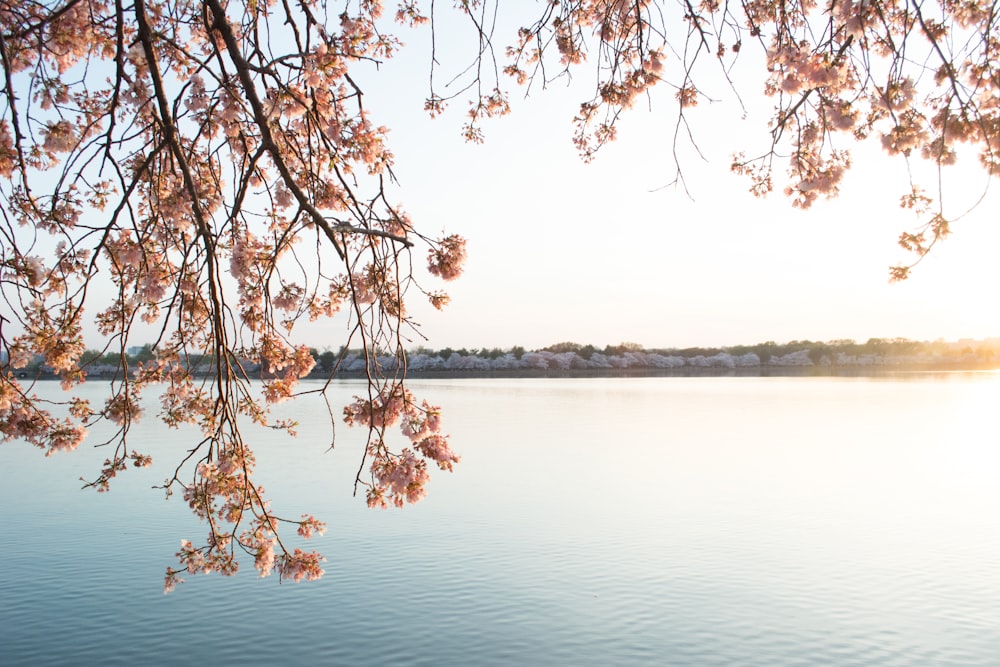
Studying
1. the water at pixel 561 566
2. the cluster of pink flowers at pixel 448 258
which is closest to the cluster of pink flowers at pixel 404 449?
the cluster of pink flowers at pixel 448 258

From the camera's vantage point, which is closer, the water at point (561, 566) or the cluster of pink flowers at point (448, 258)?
the cluster of pink flowers at point (448, 258)

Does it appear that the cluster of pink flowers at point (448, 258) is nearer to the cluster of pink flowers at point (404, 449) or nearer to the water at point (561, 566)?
the cluster of pink flowers at point (404, 449)

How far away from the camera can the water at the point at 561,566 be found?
19.2 feet

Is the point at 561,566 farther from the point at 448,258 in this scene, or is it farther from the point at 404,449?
the point at 448,258

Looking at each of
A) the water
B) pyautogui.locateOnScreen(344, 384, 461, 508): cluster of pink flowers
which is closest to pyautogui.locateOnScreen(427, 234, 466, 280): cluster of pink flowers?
pyautogui.locateOnScreen(344, 384, 461, 508): cluster of pink flowers

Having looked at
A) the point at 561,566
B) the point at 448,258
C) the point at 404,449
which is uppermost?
the point at 448,258

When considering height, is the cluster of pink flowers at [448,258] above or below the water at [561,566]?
above

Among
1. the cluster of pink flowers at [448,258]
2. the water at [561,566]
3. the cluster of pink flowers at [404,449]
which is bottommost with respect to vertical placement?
the water at [561,566]

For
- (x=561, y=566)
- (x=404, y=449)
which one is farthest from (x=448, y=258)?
(x=561, y=566)

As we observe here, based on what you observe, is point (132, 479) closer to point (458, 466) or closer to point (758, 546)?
point (458, 466)

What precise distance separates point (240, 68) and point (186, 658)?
4.20 m

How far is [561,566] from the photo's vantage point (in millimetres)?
7680

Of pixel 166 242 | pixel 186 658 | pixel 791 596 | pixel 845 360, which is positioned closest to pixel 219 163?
pixel 166 242

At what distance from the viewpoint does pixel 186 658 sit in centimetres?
562
